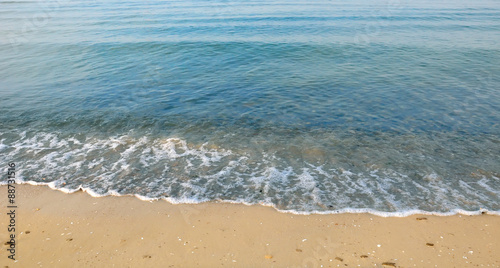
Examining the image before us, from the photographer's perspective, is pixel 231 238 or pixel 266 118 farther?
pixel 266 118

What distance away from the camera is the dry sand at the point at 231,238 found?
4.74 metres

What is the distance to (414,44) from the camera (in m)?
19.3

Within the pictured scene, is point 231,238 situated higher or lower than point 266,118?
higher

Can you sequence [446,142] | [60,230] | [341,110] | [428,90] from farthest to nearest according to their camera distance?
[428,90] → [341,110] → [446,142] → [60,230]

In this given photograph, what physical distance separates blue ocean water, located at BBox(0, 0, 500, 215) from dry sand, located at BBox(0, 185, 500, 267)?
440 millimetres

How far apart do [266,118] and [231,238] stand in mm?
5407

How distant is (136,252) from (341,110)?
7.80m

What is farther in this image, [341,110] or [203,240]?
[341,110]

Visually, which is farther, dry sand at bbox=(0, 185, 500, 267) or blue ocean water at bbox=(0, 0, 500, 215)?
blue ocean water at bbox=(0, 0, 500, 215)

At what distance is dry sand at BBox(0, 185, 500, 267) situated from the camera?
4.74 metres

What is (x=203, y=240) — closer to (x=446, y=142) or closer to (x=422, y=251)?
(x=422, y=251)

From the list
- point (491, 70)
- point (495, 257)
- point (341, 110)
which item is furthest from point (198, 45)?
point (495, 257)

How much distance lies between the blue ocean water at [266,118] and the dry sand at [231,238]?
44 centimetres

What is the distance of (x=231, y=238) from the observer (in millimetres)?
5191
